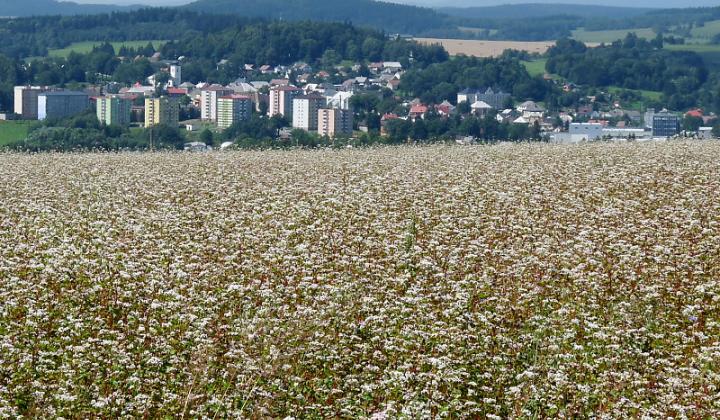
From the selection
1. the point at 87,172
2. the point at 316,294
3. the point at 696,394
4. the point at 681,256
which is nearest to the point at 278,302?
the point at 316,294

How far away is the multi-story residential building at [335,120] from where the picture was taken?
223 feet

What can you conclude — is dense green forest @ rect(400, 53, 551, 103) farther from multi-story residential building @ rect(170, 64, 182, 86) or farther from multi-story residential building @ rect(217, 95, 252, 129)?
multi-story residential building @ rect(217, 95, 252, 129)

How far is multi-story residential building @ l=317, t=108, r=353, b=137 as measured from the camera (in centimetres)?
6794

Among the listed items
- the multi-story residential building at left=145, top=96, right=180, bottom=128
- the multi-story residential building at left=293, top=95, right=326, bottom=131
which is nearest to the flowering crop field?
the multi-story residential building at left=293, top=95, right=326, bottom=131

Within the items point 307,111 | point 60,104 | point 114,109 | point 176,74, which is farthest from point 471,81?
point 114,109

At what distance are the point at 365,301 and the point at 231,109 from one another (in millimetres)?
73738

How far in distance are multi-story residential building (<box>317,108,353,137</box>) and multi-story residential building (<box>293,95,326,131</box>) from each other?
808 mm

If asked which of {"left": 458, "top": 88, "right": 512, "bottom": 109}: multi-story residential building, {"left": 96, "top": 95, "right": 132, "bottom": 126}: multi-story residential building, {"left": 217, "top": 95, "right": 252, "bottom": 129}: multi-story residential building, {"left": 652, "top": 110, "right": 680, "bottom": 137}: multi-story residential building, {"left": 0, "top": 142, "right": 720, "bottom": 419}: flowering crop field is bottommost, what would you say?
{"left": 458, "top": 88, "right": 512, "bottom": 109}: multi-story residential building

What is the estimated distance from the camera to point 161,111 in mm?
79688

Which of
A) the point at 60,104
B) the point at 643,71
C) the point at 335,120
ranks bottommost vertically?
the point at 60,104

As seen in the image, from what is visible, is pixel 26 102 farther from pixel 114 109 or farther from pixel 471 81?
pixel 471 81

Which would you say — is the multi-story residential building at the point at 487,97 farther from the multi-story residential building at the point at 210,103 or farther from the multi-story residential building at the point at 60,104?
the multi-story residential building at the point at 60,104

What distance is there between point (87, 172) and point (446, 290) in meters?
11.1

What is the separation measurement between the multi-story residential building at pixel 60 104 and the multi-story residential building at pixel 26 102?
633 millimetres
